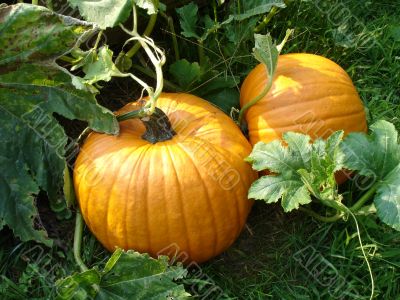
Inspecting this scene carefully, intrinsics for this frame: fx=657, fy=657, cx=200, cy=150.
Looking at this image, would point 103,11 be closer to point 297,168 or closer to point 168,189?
point 168,189

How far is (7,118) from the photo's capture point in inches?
85.8

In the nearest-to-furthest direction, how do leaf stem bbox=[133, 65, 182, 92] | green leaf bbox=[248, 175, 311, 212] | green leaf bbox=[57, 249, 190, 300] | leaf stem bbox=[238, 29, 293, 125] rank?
green leaf bbox=[57, 249, 190, 300]
green leaf bbox=[248, 175, 311, 212]
leaf stem bbox=[238, 29, 293, 125]
leaf stem bbox=[133, 65, 182, 92]

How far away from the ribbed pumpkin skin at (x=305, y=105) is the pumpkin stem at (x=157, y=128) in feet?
1.17

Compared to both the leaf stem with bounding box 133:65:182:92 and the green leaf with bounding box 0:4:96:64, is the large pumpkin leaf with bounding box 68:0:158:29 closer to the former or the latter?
the green leaf with bounding box 0:4:96:64

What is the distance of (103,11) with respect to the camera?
Answer: 2148mm

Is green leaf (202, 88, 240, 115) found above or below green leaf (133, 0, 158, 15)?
below

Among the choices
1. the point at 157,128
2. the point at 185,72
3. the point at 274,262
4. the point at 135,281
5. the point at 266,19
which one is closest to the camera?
the point at 135,281

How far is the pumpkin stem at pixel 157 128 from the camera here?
224cm

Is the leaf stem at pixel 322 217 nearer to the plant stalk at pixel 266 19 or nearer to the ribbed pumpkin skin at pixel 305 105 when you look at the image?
the ribbed pumpkin skin at pixel 305 105

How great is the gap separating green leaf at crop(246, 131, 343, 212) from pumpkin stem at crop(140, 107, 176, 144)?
0.99 feet

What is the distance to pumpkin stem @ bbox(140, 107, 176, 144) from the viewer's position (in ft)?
7.36

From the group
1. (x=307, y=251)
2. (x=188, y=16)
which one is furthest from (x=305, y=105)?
(x=188, y=16)

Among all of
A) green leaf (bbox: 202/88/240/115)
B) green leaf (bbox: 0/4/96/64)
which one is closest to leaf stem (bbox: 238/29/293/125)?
green leaf (bbox: 202/88/240/115)

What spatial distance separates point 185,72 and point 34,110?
0.69m
